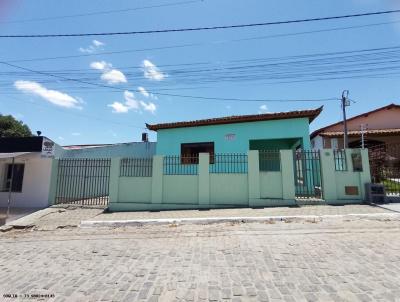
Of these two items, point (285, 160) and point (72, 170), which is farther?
point (72, 170)

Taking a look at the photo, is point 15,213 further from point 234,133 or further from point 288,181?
point 288,181

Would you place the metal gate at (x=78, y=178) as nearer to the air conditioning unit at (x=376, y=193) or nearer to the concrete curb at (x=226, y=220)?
the concrete curb at (x=226, y=220)

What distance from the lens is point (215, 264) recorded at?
190 inches

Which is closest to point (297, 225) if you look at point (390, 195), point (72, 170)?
point (390, 195)

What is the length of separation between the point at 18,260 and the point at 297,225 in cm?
687

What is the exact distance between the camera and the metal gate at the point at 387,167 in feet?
34.3

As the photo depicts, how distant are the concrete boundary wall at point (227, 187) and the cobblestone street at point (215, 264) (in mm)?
2634

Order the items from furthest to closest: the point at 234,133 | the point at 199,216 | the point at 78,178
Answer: the point at 234,133, the point at 78,178, the point at 199,216

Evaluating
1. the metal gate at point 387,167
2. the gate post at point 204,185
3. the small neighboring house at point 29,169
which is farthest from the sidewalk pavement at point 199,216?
the metal gate at point 387,167

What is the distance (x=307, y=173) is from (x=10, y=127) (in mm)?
34517

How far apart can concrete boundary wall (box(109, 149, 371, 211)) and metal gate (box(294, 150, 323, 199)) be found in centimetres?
38

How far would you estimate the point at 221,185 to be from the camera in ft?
34.9

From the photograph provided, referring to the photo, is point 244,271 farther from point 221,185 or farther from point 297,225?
point 221,185

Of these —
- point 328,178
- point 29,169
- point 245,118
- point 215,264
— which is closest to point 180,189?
point 245,118
